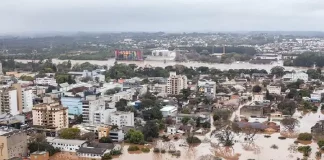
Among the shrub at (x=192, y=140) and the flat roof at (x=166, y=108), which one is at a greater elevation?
the flat roof at (x=166, y=108)

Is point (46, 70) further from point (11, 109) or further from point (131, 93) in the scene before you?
point (11, 109)

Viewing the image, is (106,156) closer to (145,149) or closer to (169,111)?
(145,149)

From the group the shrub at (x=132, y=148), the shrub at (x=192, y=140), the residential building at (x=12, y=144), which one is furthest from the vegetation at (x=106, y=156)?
the shrub at (x=192, y=140)

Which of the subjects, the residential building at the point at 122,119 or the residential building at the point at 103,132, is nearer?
the residential building at the point at 103,132

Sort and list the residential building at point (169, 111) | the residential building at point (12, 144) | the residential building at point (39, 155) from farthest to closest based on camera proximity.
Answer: the residential building at point (169, 111) → the residential building at point (39, 155) → the residential building at point (12, 144)

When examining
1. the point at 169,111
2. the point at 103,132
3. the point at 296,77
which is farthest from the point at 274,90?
the point at 103,132

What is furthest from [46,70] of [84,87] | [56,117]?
[56,117]

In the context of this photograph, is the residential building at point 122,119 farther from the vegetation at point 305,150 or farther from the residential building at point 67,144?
the vegetation at point 305,150
